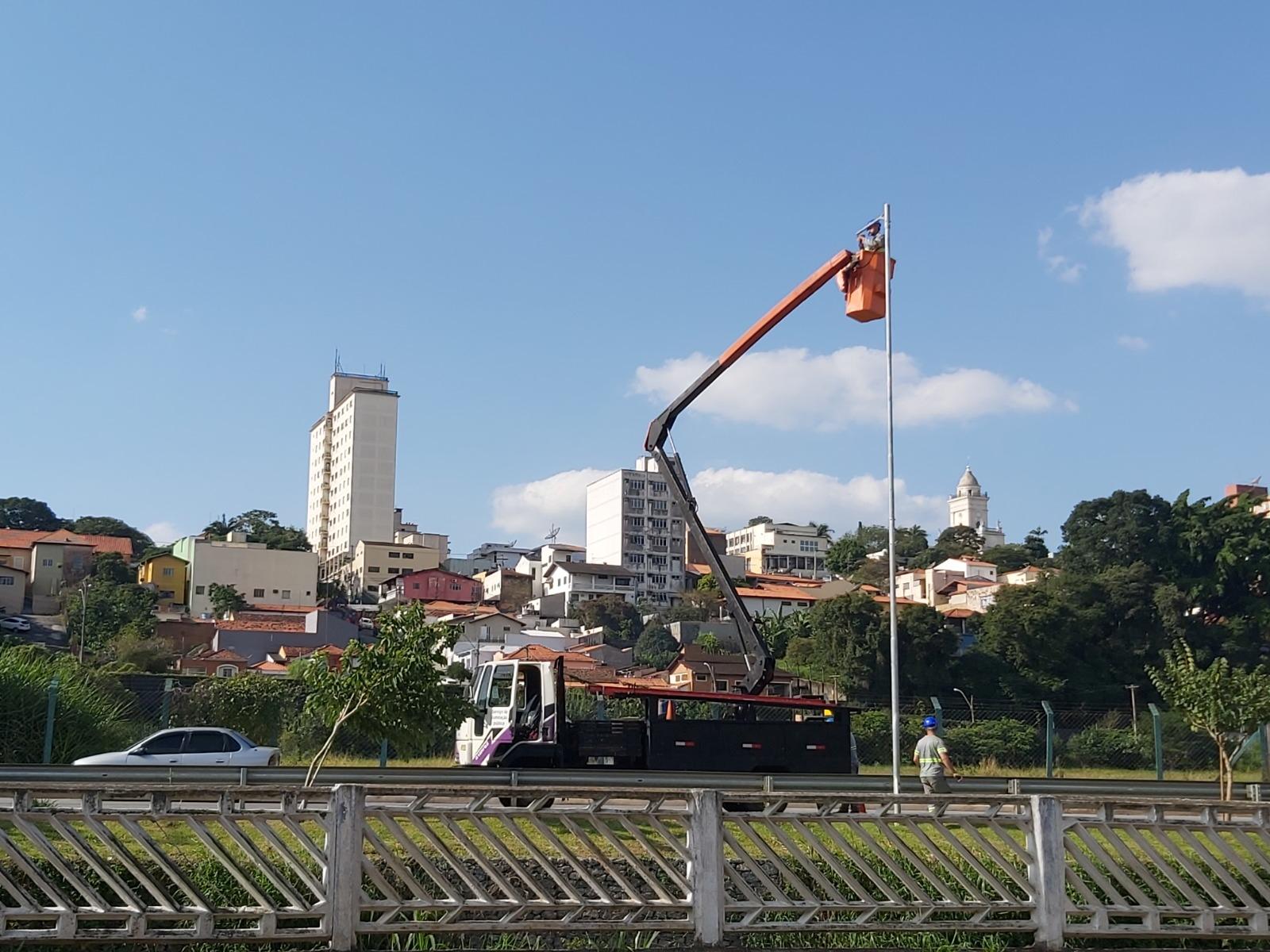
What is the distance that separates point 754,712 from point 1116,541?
6487 cm

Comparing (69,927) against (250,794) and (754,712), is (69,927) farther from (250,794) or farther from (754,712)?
(754,712)

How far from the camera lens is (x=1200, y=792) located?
2345cm

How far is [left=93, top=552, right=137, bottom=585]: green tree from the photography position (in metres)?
98.2

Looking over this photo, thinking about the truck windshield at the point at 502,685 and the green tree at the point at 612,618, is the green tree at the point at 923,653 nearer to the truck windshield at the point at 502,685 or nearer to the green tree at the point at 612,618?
the truck windshield at the point at 502,685

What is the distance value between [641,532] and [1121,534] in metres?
73.6

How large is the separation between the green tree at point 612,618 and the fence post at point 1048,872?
98.0 meters

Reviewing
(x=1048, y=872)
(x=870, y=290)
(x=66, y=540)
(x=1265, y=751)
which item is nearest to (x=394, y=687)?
(x=1048, y=872)

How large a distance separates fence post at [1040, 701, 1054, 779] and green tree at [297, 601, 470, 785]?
14126 millimetres

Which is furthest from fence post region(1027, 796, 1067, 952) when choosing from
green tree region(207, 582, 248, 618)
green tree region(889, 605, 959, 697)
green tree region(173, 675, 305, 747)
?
green tree region(207, 582, 248, 618)

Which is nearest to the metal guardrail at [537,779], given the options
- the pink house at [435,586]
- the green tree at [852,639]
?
the green tree at [852,639]

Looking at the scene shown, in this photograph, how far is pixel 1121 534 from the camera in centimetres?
7956

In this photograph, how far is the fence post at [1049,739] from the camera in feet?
85.7

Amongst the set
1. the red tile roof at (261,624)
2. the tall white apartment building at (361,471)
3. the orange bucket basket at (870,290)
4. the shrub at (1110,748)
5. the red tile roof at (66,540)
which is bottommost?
the shrub at (1110,748)

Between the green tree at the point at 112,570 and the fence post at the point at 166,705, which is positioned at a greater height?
the green tree at the point at 112,570
